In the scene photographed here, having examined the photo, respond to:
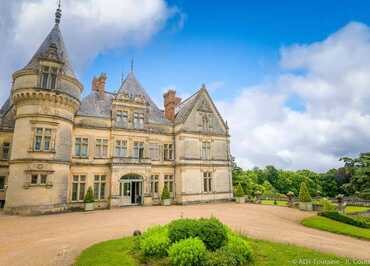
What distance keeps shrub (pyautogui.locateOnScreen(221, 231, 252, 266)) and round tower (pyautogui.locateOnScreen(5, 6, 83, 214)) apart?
16945 mm

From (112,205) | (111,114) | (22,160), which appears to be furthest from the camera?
(111,114)

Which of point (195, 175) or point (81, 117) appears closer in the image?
point (81, 117)

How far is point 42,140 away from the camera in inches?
754

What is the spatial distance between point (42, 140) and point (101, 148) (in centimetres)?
552

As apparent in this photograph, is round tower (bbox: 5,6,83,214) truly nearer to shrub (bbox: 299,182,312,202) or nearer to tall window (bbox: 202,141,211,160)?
tall window (bbox: 202,141,211,160)

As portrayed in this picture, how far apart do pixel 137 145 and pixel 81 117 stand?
6461 millimetres

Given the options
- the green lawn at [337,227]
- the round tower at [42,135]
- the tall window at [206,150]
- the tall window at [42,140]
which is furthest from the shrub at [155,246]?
the tall window at [206,150]

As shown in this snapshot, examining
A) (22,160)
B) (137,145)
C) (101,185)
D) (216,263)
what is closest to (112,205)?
(101,185)

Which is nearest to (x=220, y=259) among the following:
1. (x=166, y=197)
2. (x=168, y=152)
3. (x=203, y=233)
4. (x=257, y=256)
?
(x=203, y=233)

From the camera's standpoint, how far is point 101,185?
22.6 m

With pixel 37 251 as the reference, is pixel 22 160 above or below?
above

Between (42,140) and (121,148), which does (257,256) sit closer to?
(42,140)

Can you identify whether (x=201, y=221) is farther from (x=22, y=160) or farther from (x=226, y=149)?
(x=226, y=149)

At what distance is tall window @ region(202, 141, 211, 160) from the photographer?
28266mm
